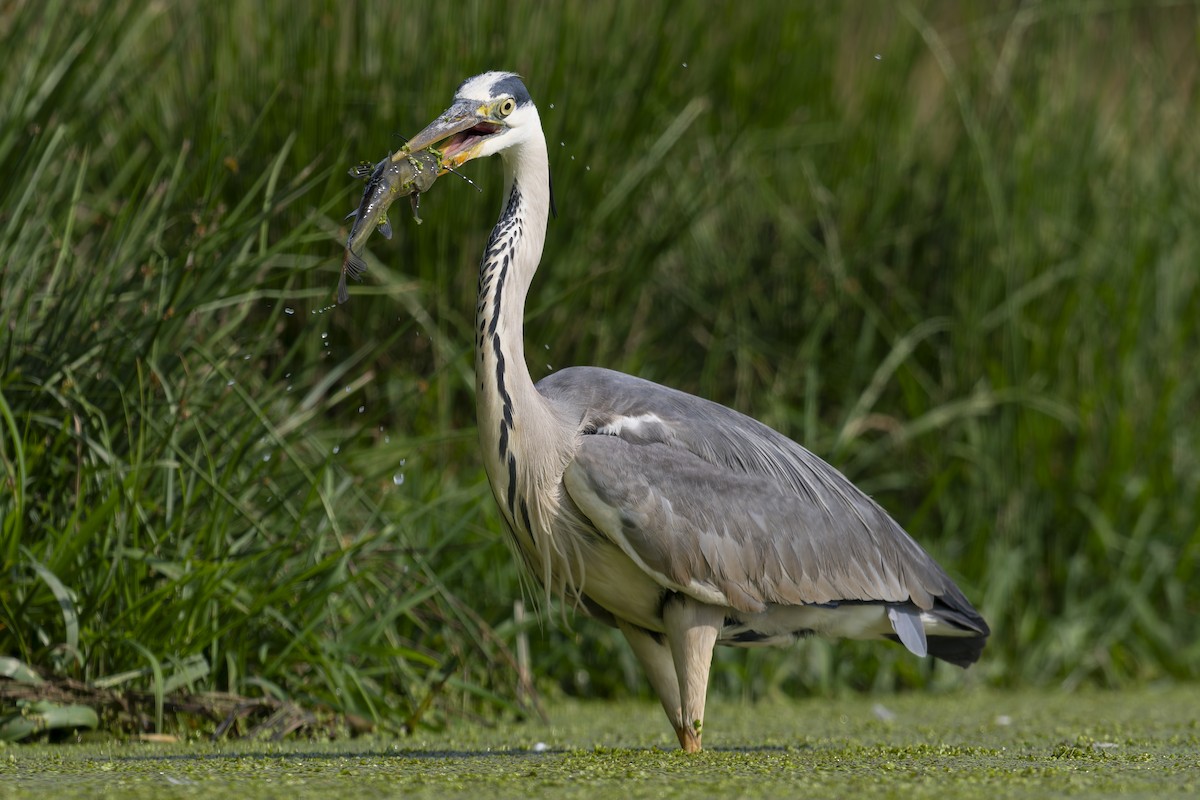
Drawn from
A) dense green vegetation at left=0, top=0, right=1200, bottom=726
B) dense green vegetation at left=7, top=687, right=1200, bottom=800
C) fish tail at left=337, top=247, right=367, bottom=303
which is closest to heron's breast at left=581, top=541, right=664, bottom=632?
dense green vegetation at left=7, top=687, right=1200, bottom=800

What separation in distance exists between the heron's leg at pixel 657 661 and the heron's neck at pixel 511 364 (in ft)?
1.45

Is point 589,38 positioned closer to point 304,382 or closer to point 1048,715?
point 304,382

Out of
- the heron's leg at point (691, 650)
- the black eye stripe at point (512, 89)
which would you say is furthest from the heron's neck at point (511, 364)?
the heron's leg at point (691, 650)

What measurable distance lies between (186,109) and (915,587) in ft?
10.6

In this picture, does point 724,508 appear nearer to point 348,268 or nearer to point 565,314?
point 348,268

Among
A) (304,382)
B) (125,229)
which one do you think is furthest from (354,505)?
(125,229)

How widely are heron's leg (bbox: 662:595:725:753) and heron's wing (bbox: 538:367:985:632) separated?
0.18 feet

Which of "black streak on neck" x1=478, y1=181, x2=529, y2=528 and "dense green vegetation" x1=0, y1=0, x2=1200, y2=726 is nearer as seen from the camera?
"black streak on neck" x1=478, y1=181, x2=529, y2=528

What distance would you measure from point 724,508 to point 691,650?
1.22 ft

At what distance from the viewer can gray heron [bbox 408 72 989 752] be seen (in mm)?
3398

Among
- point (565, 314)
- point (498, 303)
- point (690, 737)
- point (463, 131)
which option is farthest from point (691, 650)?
point (565, 314)

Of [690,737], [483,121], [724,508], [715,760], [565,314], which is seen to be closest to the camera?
[715,760]

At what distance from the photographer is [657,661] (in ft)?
12.0

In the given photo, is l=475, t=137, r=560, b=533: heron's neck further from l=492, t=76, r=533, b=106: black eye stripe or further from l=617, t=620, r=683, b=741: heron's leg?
l=617, t=620, r=683, b=741: heron's leg
